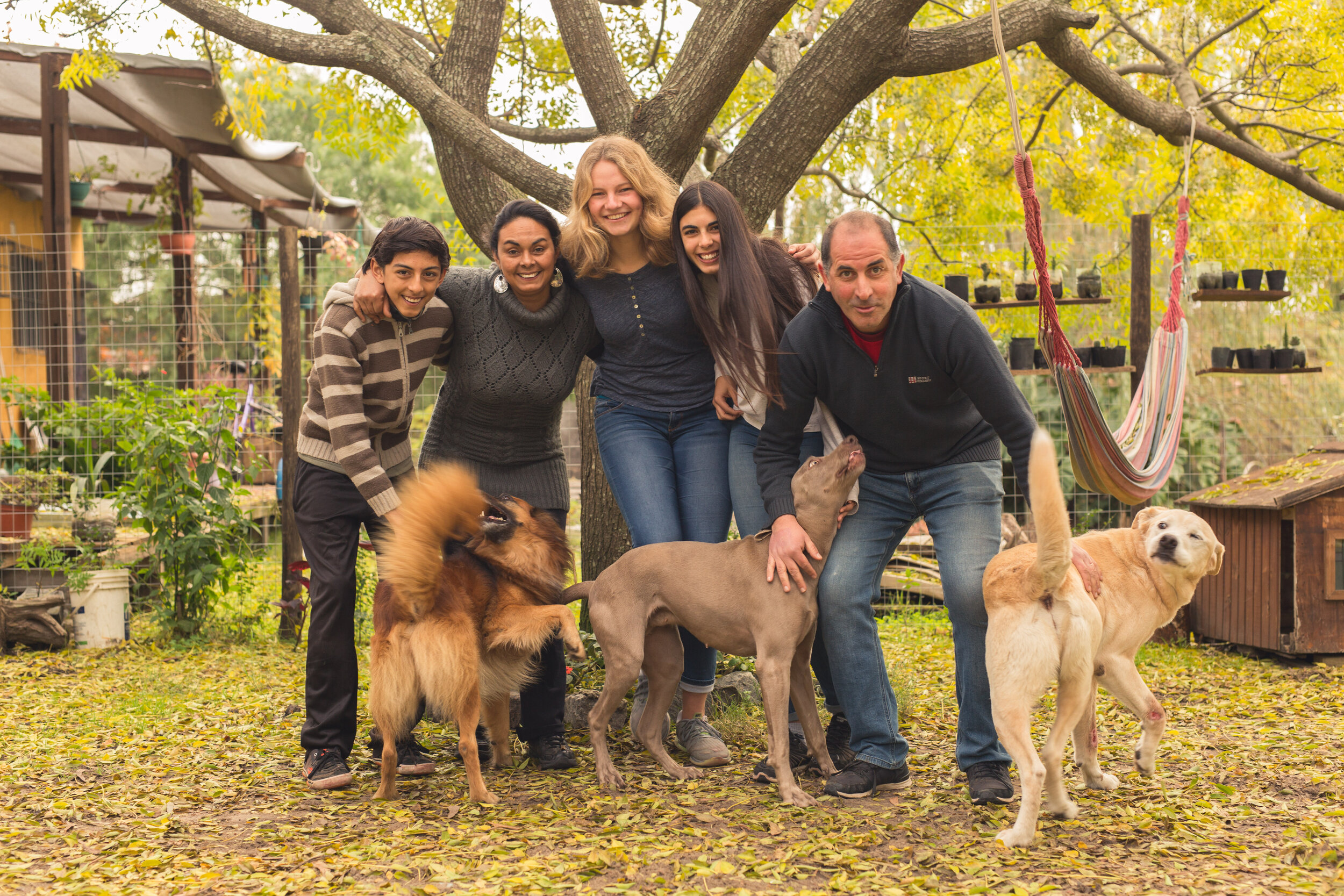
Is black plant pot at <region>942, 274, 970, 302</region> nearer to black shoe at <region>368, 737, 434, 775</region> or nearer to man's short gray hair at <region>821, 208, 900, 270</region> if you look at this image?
man's short gray hair at <region>821, 208, 900, 270</region>

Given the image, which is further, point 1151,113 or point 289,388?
point 289,388

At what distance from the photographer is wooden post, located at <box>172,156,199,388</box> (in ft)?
27.8

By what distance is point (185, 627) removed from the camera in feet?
20.7

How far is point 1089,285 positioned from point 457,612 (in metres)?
5.09

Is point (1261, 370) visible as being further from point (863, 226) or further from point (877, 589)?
point (863, 226)

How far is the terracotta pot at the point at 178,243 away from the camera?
929 centimetres

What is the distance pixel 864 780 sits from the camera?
11.1ft

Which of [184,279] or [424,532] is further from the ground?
[184,279]

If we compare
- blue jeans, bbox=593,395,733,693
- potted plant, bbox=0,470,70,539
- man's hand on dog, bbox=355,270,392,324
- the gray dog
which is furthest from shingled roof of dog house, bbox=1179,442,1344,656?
potted plant, bbox=0,470,70,539

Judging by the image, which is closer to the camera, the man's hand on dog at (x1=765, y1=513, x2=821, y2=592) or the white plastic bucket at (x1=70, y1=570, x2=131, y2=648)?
the man's hand on dog at (x1=765, y1=513, x2=821, y2=592)

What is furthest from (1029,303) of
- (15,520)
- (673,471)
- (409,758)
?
(15,520)

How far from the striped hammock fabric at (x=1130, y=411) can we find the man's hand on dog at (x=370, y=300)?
2.25 m

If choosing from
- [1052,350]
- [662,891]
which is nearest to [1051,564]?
[1052,350]

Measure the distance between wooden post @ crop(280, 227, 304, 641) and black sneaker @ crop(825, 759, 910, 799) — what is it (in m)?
4.09
